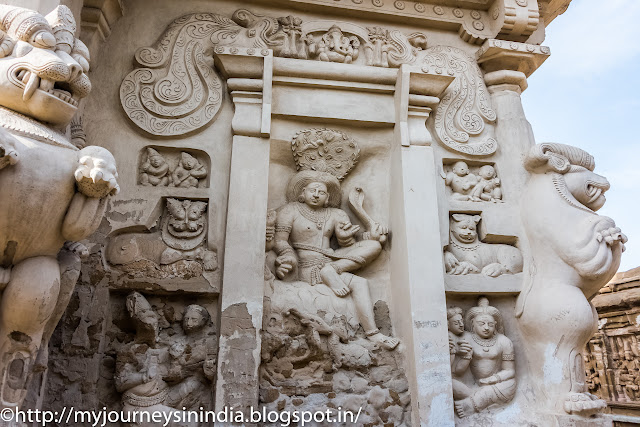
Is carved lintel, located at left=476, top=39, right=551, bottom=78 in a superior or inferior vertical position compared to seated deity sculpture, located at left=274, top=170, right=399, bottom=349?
superior

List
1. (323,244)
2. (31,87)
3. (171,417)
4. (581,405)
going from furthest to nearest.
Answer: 1. (323,244)
2. (581,405)
3. (171,417)
4. (31,87)

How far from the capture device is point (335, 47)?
4902 mm

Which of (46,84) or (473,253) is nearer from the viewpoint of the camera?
(46,84)

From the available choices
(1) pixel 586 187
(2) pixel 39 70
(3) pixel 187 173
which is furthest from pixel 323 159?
(2) pixel 39 70

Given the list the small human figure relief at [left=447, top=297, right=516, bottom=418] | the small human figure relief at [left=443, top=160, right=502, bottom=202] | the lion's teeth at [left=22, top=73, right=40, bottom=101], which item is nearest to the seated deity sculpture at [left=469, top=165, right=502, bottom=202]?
the small human figure relief at [left=443, top=160, right=502, bottom=202]

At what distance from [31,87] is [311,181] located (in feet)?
7.76

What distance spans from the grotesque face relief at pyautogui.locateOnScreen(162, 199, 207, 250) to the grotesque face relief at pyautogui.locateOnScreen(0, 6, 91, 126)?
128cm

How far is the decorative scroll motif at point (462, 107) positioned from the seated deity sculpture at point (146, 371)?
285 centimetres

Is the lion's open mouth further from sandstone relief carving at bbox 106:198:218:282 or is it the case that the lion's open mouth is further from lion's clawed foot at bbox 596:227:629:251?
lion's clawed foot at bbox 596:227:629:251

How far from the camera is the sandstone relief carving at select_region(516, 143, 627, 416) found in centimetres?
418

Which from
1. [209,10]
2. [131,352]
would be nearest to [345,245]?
[131,352]

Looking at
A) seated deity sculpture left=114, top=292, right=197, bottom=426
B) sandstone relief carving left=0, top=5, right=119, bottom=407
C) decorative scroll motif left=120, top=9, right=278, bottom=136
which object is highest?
decorative scroll motif left=120, top=9, right=278, bottom=136

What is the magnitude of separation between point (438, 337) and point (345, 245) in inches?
42.2

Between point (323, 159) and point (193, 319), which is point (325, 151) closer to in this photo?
point (323, 159)
